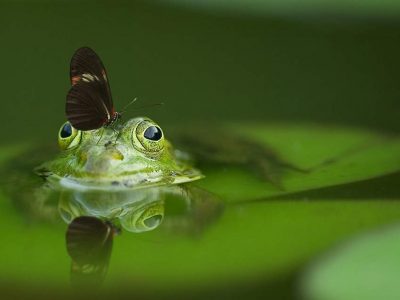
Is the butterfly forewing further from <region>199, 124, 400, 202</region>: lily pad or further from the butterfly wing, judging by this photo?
<region>199, 124, 400, 202</region>: lily pad

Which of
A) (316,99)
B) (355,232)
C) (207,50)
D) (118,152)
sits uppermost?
(207,50)

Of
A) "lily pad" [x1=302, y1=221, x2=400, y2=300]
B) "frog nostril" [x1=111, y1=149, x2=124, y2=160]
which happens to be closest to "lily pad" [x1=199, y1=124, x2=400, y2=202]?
"frog nostril" [x1=111, y1=149, x2=124, y2=160]

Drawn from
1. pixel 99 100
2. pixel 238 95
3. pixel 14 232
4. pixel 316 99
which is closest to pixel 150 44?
pixel 238 95

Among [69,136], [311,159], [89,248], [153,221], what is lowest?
[89,248]

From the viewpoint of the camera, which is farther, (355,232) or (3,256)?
(355,232)

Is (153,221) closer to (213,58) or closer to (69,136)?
(69,136)

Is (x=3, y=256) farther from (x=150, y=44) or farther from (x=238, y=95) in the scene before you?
(x=150, y=44)

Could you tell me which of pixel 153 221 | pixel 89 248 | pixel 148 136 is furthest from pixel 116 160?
pixel 89 248
